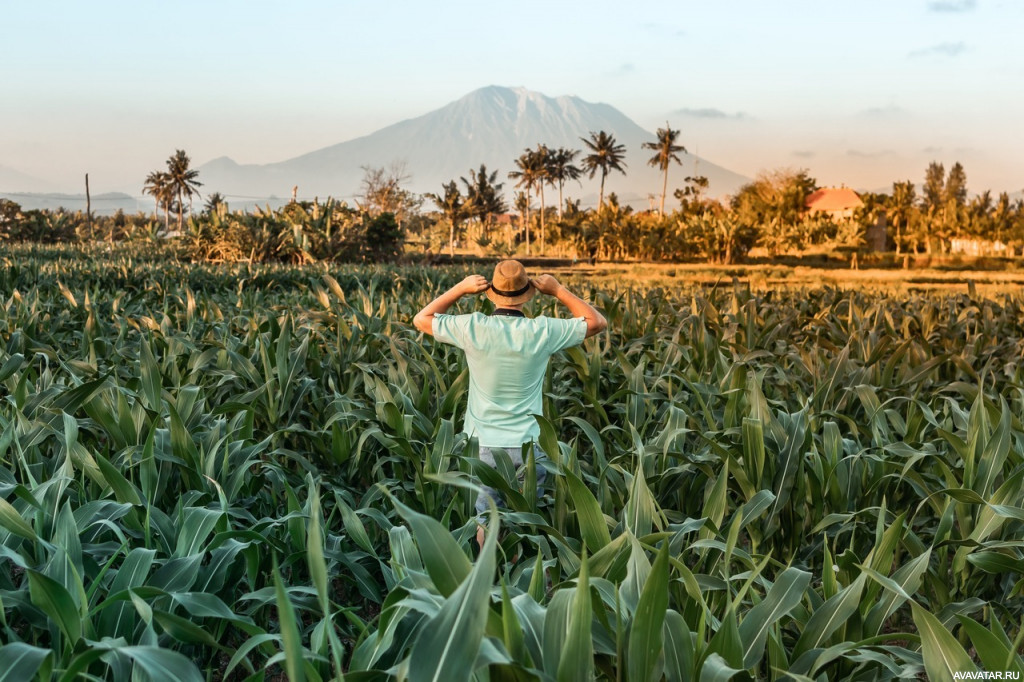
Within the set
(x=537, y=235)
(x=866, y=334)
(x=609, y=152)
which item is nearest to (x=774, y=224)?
(x=537, y=235)

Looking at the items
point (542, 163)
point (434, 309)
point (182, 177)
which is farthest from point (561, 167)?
point (434, 309)

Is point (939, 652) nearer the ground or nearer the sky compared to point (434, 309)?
nearer the ground

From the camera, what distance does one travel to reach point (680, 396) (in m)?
3.78

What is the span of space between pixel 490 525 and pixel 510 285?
1.98 m

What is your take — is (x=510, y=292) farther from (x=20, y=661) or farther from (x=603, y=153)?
(x=603, y=153)

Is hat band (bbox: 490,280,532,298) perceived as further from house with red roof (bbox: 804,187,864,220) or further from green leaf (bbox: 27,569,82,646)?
house with red roof (bbox: 804,187,864,220)

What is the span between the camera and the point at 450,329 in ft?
9.81

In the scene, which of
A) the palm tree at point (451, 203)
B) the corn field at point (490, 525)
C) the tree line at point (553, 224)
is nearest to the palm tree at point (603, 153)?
the tree line at point (553, 224)

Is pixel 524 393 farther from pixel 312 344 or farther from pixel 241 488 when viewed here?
pixel 312 344

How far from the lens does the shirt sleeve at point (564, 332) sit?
9.71 ft

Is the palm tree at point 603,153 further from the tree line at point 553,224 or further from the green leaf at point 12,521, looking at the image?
the green leaf at point 12,521

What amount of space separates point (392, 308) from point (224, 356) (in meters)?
2.01

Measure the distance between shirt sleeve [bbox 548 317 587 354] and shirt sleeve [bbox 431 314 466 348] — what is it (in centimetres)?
37

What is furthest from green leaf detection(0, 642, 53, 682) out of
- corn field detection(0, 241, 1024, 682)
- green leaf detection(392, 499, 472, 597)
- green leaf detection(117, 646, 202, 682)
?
green leaf detection(392, 499, 472, 597)
